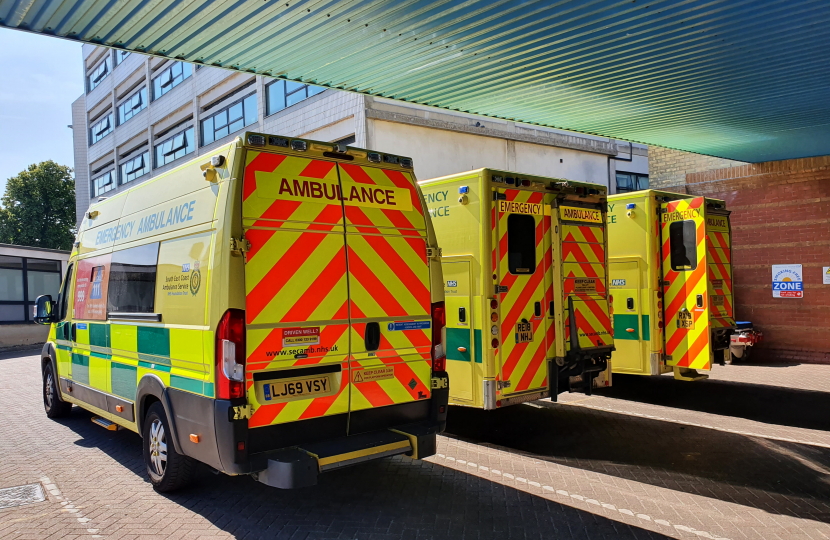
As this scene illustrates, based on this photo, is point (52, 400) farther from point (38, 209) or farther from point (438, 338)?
point (38, 209)

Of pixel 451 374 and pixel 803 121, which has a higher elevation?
pixel 803 121

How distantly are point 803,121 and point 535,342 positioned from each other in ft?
21.2

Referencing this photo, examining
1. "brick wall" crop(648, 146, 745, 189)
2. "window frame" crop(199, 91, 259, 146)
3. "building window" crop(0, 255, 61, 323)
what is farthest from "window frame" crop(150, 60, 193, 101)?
"brick wall" crop(648, 146, 745, 189)

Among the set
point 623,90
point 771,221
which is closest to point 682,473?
point 623,90

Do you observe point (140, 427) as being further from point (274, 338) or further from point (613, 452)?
point (613, 452)

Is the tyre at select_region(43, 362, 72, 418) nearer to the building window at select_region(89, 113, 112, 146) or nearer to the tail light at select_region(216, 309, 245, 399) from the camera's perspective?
the tail light at select_region(216, 309, 245, 399)

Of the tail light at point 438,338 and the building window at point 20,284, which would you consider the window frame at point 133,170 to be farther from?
the tail light at point 438,338

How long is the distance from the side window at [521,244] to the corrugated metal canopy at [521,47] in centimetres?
213

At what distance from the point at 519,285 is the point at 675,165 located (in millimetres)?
9248

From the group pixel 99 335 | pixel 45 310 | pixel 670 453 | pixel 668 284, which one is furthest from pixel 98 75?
pixel 670 453

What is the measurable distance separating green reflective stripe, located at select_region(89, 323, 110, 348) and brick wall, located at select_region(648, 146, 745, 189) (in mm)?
12246

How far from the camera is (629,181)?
25.1 m

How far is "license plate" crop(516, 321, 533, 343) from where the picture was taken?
7.00 meters

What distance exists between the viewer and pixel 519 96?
9.38 m
